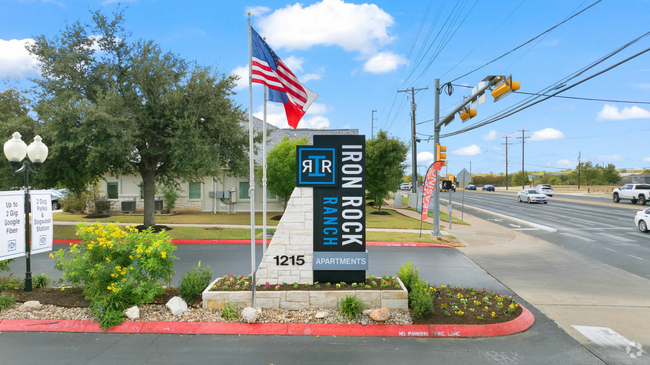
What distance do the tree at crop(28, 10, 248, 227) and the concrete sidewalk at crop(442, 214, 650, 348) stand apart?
12.1 m

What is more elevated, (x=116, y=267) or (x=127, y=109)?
(x=127, y=109)

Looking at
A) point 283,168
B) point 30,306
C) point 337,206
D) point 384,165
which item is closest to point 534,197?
point 384,165

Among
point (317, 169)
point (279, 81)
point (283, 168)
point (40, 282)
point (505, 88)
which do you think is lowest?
point (40, 282)

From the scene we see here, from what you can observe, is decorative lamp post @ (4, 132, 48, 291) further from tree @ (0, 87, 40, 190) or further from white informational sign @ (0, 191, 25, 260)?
tree @ (0, 87, 40, 190)

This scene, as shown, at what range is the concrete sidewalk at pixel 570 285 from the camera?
672 centimetres

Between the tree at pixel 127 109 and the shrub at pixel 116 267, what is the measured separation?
906cm

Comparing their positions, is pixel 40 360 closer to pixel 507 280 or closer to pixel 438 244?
pixel 507 280

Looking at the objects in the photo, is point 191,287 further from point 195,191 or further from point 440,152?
point 195,191

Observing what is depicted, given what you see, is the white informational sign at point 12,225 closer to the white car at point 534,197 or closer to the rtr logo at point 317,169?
the rtr logo at point 317,169

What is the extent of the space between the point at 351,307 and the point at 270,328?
1.41 m

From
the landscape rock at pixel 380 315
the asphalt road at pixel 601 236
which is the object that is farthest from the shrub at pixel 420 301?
the asphalt road at pixel 601 236

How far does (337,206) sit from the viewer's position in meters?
6.94

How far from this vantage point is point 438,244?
49.4 feet

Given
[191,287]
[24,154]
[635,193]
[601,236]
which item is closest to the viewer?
[191,287]
